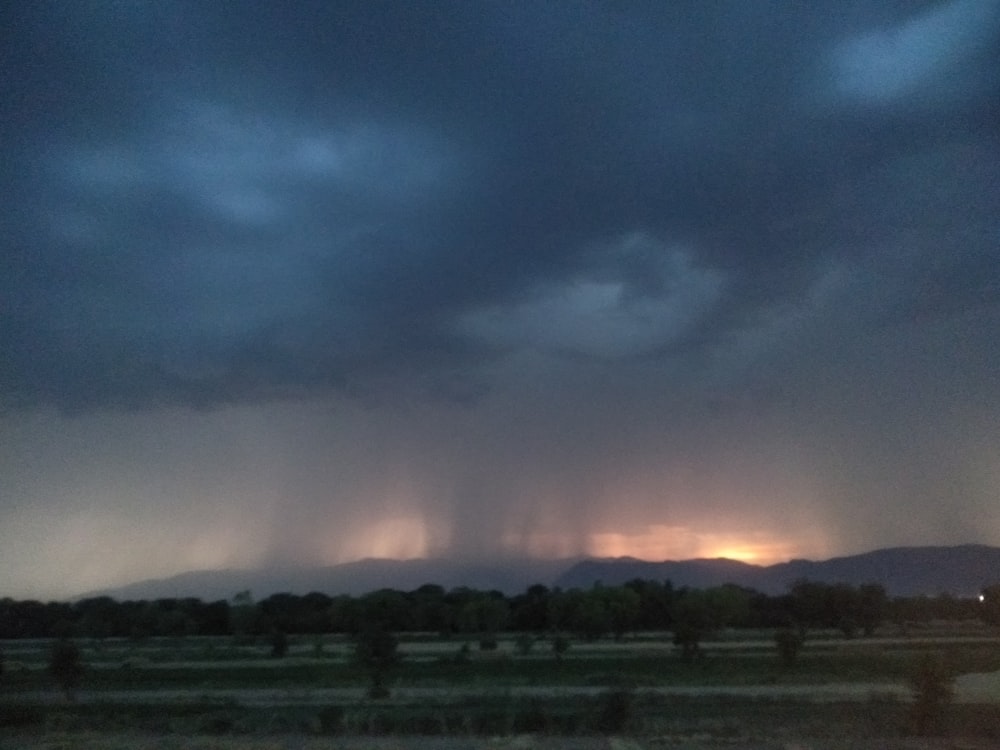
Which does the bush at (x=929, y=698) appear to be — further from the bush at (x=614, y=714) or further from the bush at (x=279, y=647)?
the bush at (x=279, y=647)

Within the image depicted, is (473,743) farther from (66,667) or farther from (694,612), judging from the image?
(694,612)

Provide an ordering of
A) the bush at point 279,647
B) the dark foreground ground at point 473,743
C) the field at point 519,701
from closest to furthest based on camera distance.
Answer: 1. the dark foreground ground at point 473,743
2. the field at point 519,701
3. the bush at point 279,647

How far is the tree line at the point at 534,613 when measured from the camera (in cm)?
8194

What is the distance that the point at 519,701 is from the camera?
35.7 meters

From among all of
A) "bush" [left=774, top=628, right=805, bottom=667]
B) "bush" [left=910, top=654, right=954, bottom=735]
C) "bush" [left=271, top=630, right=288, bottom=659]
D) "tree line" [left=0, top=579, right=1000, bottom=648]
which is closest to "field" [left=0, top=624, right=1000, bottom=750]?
"bush" [left=910, top=654, right=954, bottom=735]

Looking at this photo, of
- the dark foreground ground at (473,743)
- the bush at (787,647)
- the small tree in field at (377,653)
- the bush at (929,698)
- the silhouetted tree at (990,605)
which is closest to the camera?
the dark foreground ground at (473,743)

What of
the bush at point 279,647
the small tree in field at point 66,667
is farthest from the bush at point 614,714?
the bush at point 279,647

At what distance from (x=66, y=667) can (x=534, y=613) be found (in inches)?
2100

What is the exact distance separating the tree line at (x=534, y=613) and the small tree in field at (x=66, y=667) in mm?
32405

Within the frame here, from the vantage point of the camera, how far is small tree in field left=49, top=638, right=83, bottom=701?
45.0 meters

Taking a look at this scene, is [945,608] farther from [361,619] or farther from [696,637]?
[361,619]

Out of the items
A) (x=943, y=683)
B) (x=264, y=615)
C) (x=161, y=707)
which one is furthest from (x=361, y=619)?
(x=943, y=683)

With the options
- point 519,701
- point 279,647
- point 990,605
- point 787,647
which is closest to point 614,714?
point 519,701

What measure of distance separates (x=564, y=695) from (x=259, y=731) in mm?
12594
